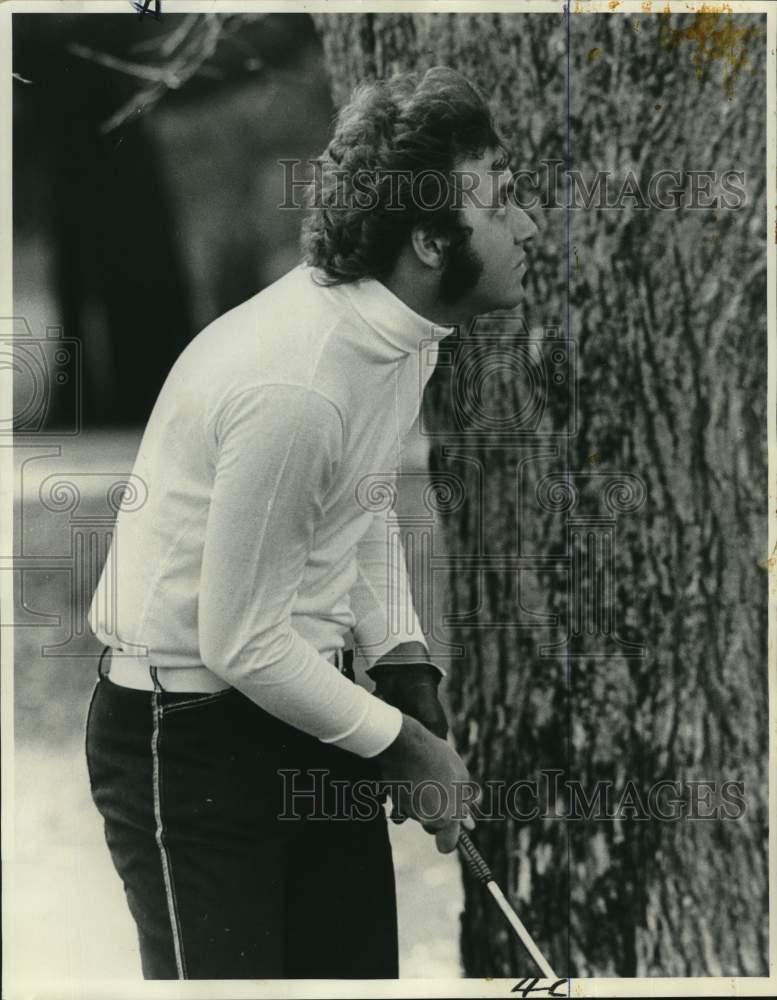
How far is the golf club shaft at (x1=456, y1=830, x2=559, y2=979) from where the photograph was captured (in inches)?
152

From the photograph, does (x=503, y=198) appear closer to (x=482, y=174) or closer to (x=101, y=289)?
(x=482, y=174)

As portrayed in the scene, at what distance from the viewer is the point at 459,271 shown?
376 centimetres

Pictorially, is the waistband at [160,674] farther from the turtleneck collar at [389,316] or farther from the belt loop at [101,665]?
the turtleneck collar at [389,316]

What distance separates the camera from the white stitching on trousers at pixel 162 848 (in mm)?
3719

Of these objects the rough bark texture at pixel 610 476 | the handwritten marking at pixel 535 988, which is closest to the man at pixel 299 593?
the rough bark texture at pixel 610 476

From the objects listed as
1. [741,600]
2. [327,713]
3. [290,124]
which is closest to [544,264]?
[290,124]

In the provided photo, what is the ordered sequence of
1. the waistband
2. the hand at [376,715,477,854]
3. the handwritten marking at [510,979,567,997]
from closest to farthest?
the waistband → the hand at [376,715,477,854] → the handwritten marking at [510,979,567,997]

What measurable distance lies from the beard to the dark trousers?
4.17ft

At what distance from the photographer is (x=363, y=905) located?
12.6 feet

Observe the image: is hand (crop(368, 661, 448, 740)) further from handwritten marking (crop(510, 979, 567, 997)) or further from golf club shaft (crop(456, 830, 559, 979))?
handwritten marking (crop(510, 979, 567, 997))

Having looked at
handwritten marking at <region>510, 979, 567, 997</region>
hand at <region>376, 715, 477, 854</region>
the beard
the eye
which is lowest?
handwritten marking at <region>510, 979, 567, 997</region>

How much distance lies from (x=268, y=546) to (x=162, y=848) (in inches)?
36.5

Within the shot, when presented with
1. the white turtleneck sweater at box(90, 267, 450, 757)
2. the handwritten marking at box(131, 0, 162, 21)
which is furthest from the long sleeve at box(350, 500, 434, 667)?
the handwritten marking at box(131, 0, 162, 21)

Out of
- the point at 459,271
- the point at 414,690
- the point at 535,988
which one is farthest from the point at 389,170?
the point at 535,988
